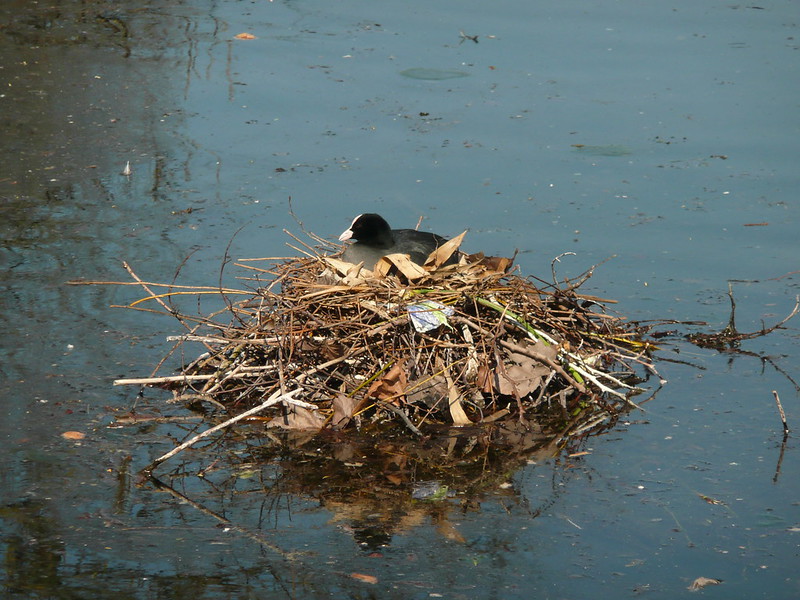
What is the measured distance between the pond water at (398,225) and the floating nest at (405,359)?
1.02 feet

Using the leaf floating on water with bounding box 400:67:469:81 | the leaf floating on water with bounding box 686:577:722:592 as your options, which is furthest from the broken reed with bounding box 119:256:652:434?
the leaf floating on water with bounding box 400:67:469:81

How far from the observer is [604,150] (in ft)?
31.3

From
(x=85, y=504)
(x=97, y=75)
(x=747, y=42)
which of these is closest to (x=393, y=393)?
(x=85, y=504)

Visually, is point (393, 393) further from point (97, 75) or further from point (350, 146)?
point (97, 75)

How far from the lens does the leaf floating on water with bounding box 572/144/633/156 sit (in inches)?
373

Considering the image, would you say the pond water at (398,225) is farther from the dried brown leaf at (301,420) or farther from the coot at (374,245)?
the coot at (374,245)

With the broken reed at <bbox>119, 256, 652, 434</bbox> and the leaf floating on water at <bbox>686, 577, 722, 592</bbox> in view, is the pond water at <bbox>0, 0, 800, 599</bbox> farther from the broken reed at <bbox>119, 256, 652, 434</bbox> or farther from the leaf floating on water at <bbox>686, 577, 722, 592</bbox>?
the broken reed at <bbox>119, 256, 652, 434</bbox>

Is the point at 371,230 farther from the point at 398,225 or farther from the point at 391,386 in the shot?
the point at 398,225

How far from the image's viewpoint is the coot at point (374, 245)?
644cm

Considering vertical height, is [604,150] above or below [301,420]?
above

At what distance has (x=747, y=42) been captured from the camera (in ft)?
40.5

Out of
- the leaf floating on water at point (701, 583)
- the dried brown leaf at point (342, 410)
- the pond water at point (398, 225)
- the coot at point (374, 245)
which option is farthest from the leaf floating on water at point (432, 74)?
the leaf floating on water at point (701, 583)

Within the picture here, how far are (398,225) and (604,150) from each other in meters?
2.33

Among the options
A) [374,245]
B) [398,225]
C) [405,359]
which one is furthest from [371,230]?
[398,225]
